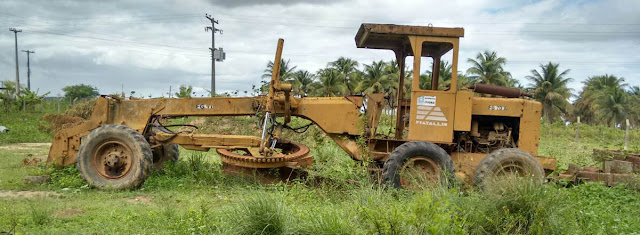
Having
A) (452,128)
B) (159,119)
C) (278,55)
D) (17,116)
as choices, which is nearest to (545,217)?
(452,128)

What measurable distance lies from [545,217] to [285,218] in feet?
8.11

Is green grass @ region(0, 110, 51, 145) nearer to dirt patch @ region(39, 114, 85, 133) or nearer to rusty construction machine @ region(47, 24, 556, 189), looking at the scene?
dirt patch @ region(39, 114, 85, 133)

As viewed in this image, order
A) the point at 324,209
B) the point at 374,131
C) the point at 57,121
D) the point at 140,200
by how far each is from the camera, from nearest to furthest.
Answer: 1. the point at 324,209
2. the point at 140,200
3. the point at 374,131
4. the point at 57,121

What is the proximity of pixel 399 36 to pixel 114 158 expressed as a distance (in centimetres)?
502

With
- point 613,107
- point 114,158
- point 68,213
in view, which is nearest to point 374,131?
point 114,158

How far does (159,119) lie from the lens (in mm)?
8555

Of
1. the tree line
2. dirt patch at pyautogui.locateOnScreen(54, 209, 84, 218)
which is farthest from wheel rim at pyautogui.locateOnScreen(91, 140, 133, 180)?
the tree line

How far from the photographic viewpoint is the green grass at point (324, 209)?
154 inches

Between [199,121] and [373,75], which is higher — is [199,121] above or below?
below

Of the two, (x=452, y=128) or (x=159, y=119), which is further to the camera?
(x=159, y=119)

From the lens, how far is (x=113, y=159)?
7.55 m

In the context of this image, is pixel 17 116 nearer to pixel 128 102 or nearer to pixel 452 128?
pixel 128 102

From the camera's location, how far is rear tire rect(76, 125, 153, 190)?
748 cm

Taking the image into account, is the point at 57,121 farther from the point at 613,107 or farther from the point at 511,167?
the point at 613,107
